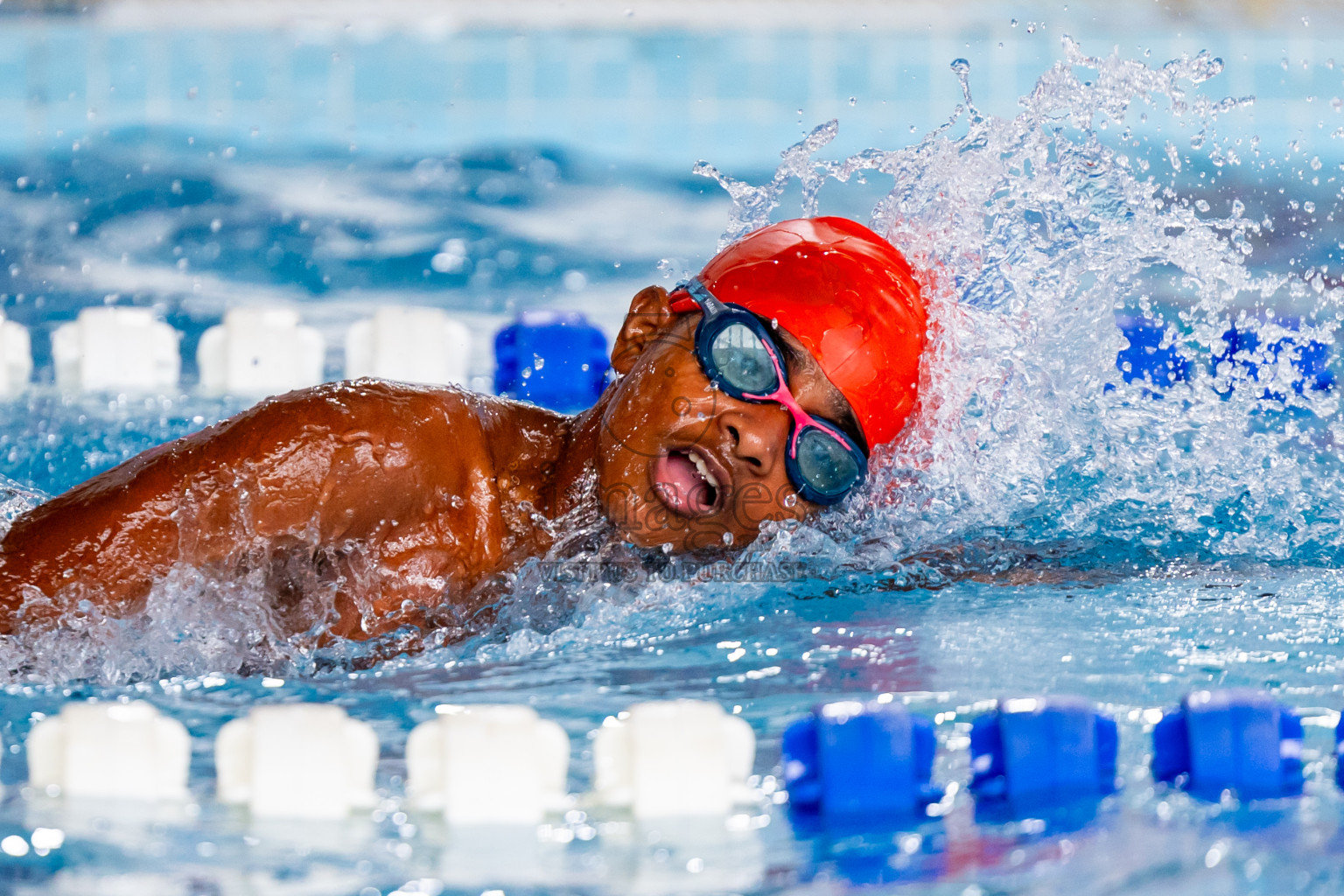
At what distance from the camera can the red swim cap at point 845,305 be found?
7.34ft

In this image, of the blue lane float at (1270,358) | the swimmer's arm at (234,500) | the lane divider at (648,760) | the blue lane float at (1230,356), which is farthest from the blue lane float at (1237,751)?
the blue lane float at (1230,356)

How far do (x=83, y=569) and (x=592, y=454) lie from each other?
767mm

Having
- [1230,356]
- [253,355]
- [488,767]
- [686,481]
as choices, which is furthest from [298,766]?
[1230,356]

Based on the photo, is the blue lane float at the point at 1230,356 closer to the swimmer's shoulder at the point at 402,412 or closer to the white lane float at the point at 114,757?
the swimmer's shoulder at the point at 402,412

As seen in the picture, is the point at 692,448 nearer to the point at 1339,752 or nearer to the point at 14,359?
the point at 1339,752

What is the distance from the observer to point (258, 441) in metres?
2.03

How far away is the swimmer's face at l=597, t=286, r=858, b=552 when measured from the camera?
2188mm

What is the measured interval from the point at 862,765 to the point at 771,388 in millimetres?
737

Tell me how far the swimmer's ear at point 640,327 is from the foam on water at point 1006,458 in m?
0.29

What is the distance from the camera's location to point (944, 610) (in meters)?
2.36

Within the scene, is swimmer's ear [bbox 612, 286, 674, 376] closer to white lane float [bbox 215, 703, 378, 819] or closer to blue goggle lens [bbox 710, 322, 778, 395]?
blue goggle lens [bbox 710, 322, 778, 395]

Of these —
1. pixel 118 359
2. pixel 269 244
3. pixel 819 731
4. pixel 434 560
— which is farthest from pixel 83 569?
pixel 269 244

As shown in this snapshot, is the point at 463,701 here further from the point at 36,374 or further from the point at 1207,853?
the point at 36,374

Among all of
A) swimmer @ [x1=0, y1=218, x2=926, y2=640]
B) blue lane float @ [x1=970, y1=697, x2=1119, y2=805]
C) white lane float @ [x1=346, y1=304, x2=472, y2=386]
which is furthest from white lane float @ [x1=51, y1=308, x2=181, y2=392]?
blue lane float @ [x1=970, y1=697, x2=1119, y2=805]
